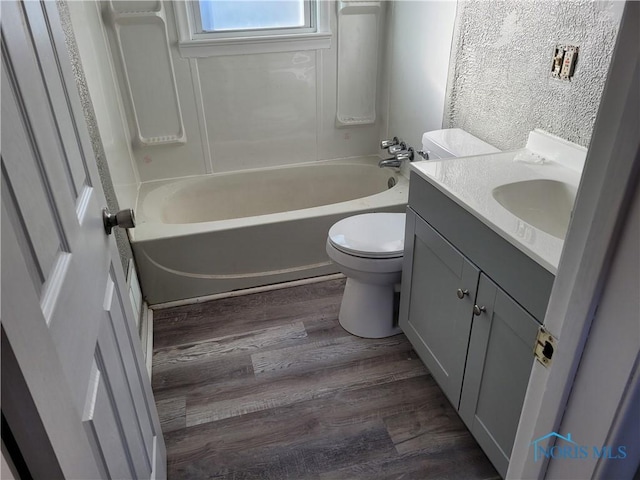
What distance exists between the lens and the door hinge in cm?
67

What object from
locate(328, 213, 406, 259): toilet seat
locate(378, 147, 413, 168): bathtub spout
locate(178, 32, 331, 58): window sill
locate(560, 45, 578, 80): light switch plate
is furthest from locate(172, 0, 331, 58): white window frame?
locate(560, 45, 578, 80): light switch plate

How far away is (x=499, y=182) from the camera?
59.5 inches

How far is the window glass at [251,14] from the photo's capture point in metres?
2.65

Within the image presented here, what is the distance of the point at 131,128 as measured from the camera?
2725 millimetres

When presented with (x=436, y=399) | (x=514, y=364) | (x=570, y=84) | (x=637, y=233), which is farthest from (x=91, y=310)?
(x=570, y=84)

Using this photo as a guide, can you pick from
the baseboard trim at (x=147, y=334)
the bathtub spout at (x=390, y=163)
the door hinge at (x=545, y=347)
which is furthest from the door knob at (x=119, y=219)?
the bathtub spout at (x=390, y=163)

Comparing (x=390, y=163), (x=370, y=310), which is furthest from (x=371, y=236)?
(x=390, y=163)

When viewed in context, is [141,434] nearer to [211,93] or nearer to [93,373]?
[93,373]

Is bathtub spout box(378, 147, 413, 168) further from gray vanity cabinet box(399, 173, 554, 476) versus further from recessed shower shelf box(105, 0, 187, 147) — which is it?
recessed shower shelf box(105, 0, 187, 147)

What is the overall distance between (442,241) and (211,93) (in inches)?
70.3

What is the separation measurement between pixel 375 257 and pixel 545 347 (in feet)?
4.15

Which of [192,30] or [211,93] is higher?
[192,30]

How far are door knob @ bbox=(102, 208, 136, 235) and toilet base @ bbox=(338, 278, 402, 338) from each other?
46.2 inches

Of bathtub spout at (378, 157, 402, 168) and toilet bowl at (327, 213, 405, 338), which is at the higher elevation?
bathtub spout at (378, 157, 402, 168)
